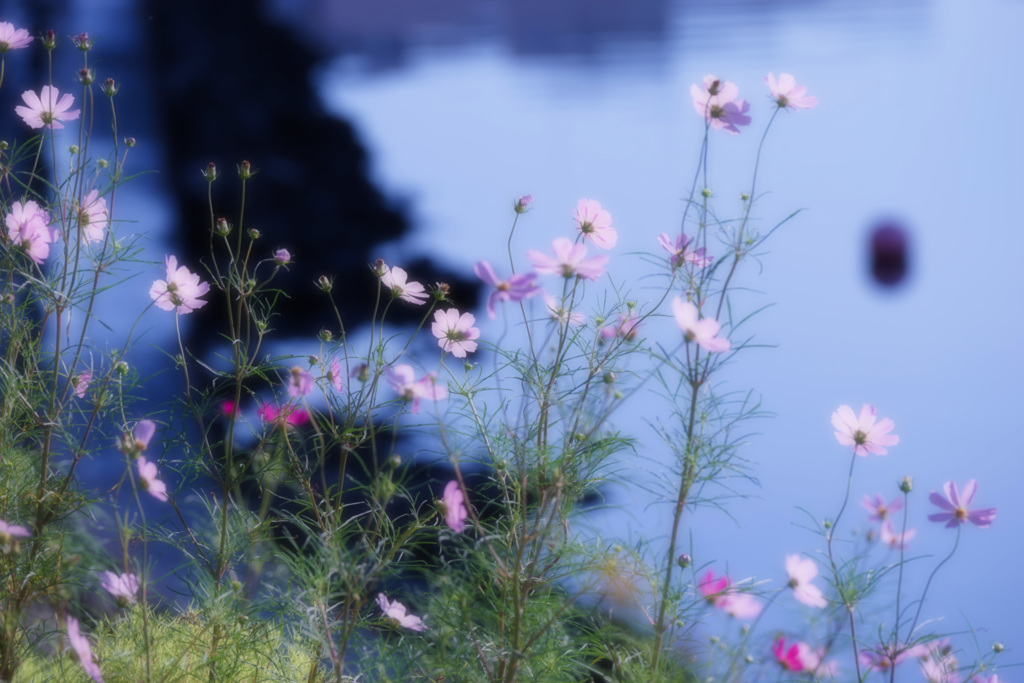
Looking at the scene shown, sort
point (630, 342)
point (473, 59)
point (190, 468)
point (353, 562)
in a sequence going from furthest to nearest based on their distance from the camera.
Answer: point (473, 59) < point (190, 468) < point (630, 342) < point (353, 562)

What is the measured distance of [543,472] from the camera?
0.66 m

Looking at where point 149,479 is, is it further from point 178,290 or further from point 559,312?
point 559,312

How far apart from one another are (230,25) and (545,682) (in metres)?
2.42

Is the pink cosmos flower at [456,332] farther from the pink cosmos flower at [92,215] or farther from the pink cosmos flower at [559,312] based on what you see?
the pink cosmos flower at [92,215]

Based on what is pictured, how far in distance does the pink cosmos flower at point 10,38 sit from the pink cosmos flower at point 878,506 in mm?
1008

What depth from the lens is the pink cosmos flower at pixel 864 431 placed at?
28.1 inches

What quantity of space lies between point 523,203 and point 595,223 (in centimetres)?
8

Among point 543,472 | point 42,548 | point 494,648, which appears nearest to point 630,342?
point 543,472

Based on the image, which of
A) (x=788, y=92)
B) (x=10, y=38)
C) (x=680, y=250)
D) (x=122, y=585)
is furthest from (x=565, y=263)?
(x=10, y=38)

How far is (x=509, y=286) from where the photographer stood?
0.54 m

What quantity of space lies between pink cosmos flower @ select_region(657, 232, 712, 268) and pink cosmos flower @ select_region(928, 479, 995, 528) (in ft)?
0.98

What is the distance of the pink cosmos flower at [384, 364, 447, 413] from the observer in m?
0.53

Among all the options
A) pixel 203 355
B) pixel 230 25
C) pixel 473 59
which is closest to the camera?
pixel 203 355

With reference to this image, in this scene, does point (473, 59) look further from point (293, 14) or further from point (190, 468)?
point (190, 468)
